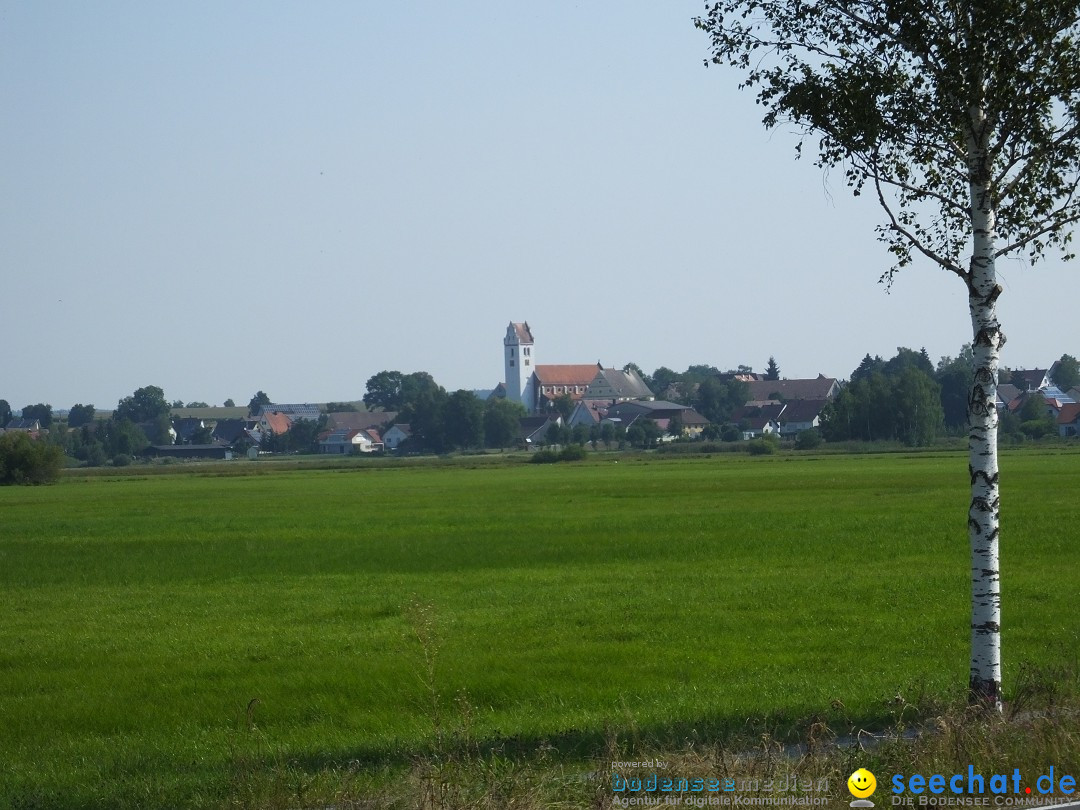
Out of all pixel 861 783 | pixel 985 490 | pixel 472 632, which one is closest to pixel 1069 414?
pixel 472 632

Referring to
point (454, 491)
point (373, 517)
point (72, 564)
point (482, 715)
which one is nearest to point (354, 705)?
point (482, 715)

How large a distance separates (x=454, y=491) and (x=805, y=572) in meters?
47.0

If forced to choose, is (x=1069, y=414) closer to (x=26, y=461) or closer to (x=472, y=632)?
(x=26, y=461)

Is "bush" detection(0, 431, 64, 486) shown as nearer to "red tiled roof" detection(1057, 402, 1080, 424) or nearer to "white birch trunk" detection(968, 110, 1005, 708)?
"white birch trunk" detection(968, 110, 1005, 708)

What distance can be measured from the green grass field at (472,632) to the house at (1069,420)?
124 meters

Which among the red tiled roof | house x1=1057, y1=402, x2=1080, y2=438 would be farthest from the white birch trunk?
the red tiled roof

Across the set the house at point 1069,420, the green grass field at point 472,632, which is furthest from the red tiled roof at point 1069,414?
the green grass field at point 472,632

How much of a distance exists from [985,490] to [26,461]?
114 metres

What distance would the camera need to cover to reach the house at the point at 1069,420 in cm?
16462

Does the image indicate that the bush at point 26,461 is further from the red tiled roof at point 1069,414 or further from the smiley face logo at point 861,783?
the red tiled roof at point 1069,414

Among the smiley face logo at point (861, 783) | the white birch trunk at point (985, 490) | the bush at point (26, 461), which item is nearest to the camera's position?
the smiley face logo at point (861, 783)

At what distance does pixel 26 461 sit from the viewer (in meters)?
114

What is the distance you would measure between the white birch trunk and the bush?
113180 millimetres

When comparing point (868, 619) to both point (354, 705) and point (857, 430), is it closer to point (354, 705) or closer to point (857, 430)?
point (354, 705)
